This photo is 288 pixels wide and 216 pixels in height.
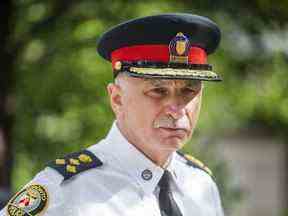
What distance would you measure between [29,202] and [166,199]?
55 centimetres

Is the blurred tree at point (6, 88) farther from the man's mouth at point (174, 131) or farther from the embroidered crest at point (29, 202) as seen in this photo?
the man's mouth at point (174, 131)

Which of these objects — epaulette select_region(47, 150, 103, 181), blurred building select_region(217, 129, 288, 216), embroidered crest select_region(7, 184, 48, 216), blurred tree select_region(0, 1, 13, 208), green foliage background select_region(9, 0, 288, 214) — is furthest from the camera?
blurred building select_region(217, 129, 288, 216)

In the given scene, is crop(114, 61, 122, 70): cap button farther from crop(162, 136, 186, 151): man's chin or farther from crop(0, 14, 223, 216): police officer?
crop(162, 136, 186, 151): man's chin

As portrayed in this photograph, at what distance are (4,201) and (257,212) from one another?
555 inches

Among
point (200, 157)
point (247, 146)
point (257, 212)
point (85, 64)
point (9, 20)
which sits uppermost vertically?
point (9, 20)

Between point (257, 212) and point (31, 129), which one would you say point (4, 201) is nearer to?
point (31, 129)

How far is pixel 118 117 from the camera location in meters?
3.61

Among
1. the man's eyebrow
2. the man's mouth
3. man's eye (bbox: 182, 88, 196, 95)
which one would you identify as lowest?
the man's mouth

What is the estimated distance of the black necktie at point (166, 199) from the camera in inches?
144

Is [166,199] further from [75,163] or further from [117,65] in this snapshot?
[117,65]

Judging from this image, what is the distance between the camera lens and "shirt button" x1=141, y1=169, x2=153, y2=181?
11.9ft

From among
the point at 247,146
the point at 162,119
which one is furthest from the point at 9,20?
the point at 247,146

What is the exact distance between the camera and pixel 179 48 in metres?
3.63

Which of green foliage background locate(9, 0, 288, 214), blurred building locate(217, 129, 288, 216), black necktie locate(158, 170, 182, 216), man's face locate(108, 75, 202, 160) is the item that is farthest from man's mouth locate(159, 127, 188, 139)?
blurred building locate(217, 129, 288, 216)
